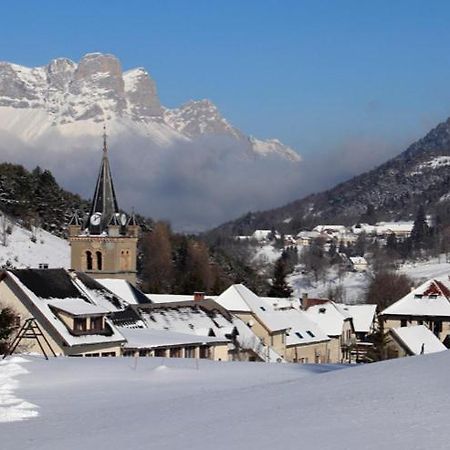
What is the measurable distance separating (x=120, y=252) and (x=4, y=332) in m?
41.6

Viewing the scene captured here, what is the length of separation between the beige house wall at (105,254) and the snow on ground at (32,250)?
20.8m

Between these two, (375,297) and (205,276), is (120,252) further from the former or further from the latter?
(375,297)

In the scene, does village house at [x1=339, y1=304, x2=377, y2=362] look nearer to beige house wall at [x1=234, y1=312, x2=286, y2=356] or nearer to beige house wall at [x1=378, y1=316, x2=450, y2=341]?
beige house wall at [x1=378, y1=316, x2=450, y2=341]

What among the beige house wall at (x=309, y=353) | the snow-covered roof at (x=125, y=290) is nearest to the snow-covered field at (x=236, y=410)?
the snow-covered roof at (x=125, y=290)

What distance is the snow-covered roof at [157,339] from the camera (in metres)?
44.4

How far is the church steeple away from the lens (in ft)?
255

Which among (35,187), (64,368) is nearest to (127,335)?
(64,368)

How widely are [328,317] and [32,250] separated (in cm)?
3998

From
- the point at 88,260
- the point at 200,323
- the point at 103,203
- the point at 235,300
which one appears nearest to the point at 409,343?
the point at 235,300

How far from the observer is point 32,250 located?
105125 mm

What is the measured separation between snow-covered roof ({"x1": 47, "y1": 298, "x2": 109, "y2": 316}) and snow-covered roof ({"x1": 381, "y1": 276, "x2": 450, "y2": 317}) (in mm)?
39835

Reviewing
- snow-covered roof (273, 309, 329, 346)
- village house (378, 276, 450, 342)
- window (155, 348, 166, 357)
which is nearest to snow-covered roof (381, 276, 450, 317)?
village house (378, 276, 450, 342)

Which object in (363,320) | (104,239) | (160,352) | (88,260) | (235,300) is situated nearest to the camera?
(160,352)

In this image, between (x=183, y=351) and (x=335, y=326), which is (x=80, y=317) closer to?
(x=183, y=351)
